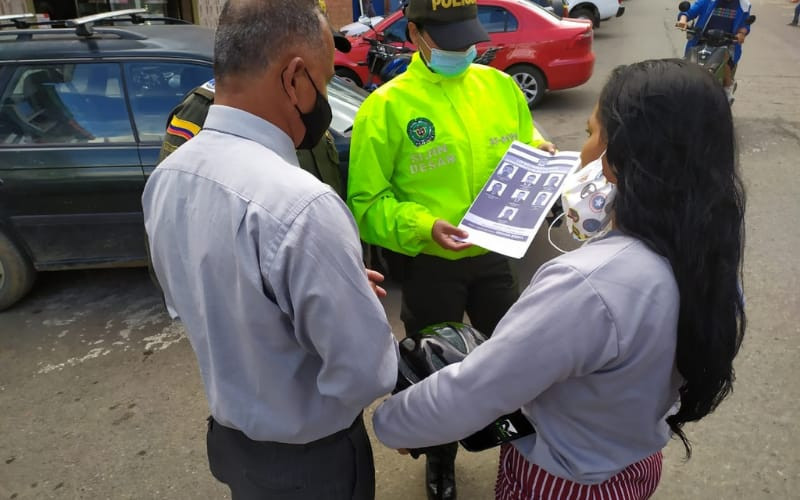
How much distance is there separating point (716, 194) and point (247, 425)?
101cm

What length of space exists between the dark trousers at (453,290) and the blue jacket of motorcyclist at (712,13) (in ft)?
23.5

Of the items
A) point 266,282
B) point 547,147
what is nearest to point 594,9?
point 547,147

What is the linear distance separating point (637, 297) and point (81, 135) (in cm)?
374

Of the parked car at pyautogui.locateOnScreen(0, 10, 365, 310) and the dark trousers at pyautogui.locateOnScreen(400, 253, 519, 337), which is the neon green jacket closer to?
the dark trousers at pyautogui.locateOnScreen(400, 253, 519, 337)

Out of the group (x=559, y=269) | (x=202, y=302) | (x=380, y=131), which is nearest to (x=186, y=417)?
(x=380, y=131)

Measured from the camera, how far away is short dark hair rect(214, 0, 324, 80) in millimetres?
1185

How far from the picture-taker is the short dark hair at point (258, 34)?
1.18 m

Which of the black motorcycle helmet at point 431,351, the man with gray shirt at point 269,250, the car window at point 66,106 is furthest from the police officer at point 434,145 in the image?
the car window at point 66,106

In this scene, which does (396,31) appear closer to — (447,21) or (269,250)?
(447,21)

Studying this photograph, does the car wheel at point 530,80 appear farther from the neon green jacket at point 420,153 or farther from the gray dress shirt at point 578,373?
the gray dress shirt at point 578,373

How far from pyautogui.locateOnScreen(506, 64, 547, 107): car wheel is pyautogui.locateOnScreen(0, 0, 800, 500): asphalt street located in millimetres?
4052

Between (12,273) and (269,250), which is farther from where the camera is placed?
(12,273)

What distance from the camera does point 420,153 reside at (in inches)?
81.4

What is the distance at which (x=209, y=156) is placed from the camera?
47.5 inches
